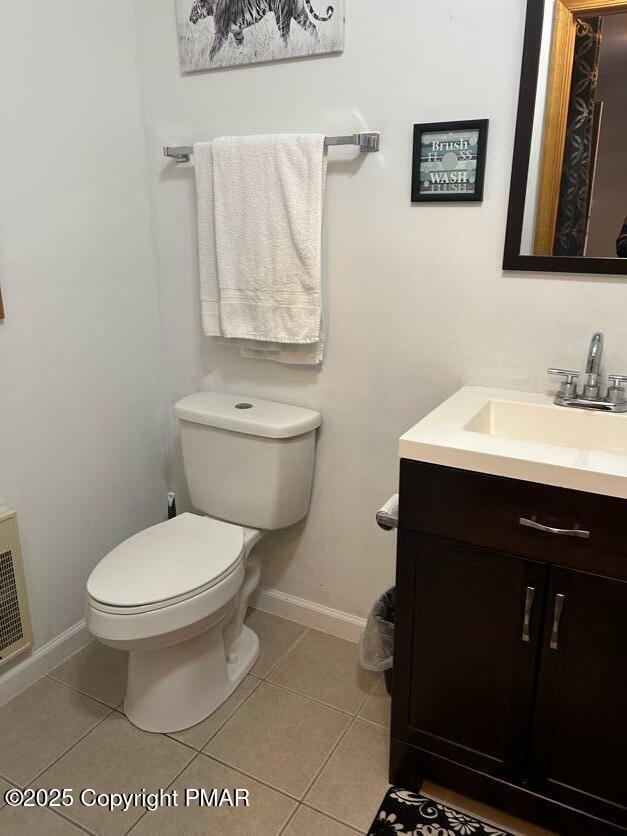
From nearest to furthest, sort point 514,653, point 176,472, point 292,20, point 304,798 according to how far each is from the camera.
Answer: point 514,653
point 304,798
point 292,20
point 176,472

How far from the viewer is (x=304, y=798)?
4.87 ft

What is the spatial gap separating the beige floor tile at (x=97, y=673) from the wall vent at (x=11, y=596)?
18cm

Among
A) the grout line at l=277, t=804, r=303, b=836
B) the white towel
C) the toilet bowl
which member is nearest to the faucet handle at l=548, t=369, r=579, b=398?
the white towel

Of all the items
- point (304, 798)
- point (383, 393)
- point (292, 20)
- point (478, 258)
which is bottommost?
point (304, 798)

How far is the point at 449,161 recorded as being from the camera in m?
1.54

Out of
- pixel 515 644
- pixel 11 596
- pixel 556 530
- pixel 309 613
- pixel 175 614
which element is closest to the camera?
pixel 556 530

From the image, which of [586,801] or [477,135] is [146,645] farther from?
[477,135]

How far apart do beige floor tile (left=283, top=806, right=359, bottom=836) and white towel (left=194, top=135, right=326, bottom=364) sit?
1.18 meters

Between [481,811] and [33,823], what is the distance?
105cm

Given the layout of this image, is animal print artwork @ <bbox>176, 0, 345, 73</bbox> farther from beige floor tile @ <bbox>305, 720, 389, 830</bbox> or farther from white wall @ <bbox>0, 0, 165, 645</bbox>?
beige floor tile @ <bbox>305, 720, 389, 830</bbox>

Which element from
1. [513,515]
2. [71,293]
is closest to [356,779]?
[513,515]

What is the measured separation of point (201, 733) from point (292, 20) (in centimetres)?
194

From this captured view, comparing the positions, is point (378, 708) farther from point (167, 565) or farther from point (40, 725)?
point (40, 725)

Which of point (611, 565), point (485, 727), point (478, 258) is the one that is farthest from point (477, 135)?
point (485, 727)
